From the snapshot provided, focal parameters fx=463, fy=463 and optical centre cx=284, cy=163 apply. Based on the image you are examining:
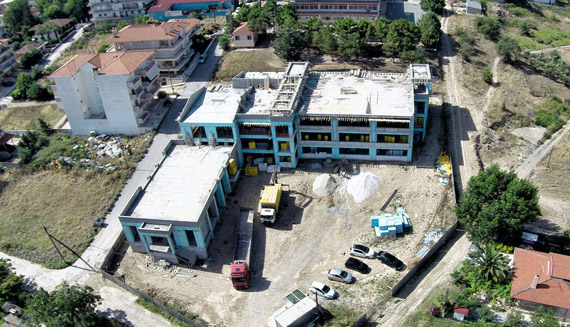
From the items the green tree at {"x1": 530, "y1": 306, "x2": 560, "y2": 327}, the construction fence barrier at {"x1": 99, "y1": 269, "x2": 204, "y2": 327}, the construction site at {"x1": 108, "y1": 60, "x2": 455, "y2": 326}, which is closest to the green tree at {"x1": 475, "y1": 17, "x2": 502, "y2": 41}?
the construction site at {"x1": 108, "y1": 60, "x2": 455, "y2": 326}

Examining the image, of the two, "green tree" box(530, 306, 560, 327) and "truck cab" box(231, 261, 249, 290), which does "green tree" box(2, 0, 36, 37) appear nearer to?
"truck cab" box(231, 261, 249, 290)

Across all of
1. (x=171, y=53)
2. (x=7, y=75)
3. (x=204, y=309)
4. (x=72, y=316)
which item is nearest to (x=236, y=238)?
(x=204, y=309)

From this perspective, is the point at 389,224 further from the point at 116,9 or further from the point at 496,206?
the point at 116,9

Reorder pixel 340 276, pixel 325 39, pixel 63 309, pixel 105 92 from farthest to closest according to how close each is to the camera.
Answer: pixel 325 39 → pixel 105 92 → pixel 340 276 → pixel 63 309

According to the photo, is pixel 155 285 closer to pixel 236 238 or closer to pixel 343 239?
pixel 236 238

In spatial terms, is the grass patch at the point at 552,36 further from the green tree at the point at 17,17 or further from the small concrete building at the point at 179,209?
the green tree at the point at 17,17

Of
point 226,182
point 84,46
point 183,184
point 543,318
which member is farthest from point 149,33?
point 543,318
